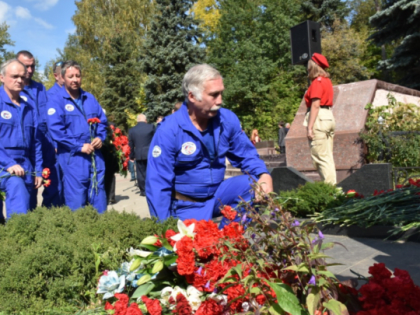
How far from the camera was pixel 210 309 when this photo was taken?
2070 mm

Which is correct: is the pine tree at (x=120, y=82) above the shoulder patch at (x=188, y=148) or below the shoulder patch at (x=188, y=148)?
above

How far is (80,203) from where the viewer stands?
16.3 feet

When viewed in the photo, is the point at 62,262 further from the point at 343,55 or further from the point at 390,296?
the point at 343,55

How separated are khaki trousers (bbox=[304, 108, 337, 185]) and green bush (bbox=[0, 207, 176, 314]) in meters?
4.02

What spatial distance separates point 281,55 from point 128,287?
3392 cm

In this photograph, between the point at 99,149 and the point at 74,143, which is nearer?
the point at 74,143

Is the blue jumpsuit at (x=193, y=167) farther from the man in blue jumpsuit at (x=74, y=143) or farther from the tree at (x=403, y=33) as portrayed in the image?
the tree at (x=403, y=33)

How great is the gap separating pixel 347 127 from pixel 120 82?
96.1 feet

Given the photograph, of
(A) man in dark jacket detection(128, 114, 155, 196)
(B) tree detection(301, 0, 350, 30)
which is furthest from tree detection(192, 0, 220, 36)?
(A) man in dark jacket detection(128, 114, 155, 196)

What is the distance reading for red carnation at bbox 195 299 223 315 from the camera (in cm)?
207

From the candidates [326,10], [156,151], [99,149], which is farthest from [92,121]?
[326,10]

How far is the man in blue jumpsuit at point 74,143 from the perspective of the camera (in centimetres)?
490

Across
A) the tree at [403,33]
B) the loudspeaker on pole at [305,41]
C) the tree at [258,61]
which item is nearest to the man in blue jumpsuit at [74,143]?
the loudspeaker on pole at [305,41]

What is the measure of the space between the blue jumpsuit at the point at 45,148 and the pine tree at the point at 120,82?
96.7 feet
